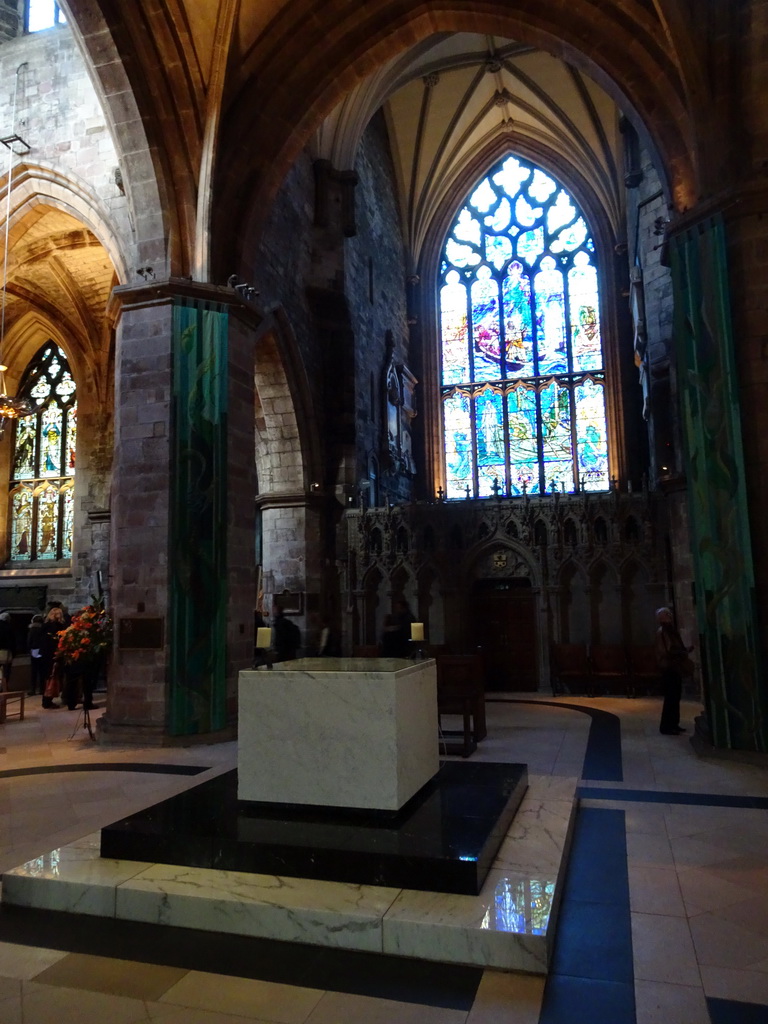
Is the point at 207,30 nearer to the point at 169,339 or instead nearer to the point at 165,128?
the point at 165,128

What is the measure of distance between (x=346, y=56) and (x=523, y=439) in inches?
460

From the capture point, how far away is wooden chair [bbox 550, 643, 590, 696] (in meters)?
12.2

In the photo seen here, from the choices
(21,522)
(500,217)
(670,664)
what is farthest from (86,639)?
(500,217)

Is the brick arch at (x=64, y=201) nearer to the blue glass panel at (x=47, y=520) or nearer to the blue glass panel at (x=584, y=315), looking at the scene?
the blue glass panel at (x=47, y=520)

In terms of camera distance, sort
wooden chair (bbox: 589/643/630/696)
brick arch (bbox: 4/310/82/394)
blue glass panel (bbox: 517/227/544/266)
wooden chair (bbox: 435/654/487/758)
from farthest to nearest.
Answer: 1. blue glass panel (bbox: 517/227/544/266)
2. brick arch (bbox: 4/310/82/394)
3. wooden chair (bbox: 589/643/630/696)
4. wooden chair (bbox: 435/654/487/758)

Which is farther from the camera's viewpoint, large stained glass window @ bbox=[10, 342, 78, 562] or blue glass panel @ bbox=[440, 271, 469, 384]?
blue glass panel @ bbox=[440, 271, 469, 384]

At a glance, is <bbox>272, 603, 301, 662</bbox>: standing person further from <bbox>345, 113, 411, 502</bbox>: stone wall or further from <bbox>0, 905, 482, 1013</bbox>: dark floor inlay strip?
<bbox>345, 113, 411, 502</bbox>: stone wall

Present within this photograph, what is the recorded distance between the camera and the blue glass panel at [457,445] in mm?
20469

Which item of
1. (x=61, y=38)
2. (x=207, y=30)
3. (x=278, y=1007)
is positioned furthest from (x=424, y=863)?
(x=61, y=38)

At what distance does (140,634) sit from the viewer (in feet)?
28.0

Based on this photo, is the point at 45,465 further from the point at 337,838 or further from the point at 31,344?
the point at 337,838

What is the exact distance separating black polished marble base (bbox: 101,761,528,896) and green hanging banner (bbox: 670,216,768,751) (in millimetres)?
3334

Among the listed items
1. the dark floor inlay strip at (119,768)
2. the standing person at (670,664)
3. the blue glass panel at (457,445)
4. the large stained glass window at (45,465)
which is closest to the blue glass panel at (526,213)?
the blue glass panel at (457,445)

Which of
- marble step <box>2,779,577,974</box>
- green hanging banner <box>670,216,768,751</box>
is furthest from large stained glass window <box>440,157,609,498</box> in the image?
marble step <box>2,779,577,974</box>
